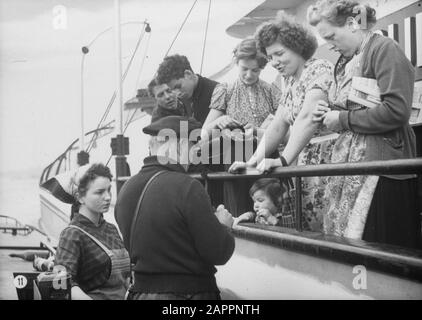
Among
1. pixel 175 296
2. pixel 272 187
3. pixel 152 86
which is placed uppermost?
pixel 152 86

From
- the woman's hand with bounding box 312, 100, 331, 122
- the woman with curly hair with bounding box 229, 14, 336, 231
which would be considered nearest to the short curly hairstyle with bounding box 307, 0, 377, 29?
the woman with curly hair with bounding box 229, 14, 336, 231

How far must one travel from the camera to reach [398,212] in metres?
1.65

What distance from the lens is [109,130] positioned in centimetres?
243

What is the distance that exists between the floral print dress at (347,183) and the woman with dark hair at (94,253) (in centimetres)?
75

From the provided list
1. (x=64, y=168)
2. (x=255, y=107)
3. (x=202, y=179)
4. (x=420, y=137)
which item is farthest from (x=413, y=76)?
(x=64, y=168)

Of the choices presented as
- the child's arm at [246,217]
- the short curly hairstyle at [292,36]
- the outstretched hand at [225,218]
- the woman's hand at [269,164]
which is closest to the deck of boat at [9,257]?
the child's arm at [246,217]

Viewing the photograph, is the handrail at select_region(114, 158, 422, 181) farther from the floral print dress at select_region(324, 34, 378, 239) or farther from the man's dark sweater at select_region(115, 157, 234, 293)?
the man's dark sweater at select_region(115, 157, 234, 293)

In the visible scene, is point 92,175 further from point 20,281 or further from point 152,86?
point 20,281

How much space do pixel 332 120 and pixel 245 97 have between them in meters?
0.46

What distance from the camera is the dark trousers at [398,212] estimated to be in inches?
64.9

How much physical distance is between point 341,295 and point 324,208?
0.91 feet

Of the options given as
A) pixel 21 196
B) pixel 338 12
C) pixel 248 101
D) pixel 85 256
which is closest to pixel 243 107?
pixel 248 101

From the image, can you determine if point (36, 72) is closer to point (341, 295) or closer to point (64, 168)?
point (64, 168)

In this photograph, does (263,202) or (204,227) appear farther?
(263,202)
